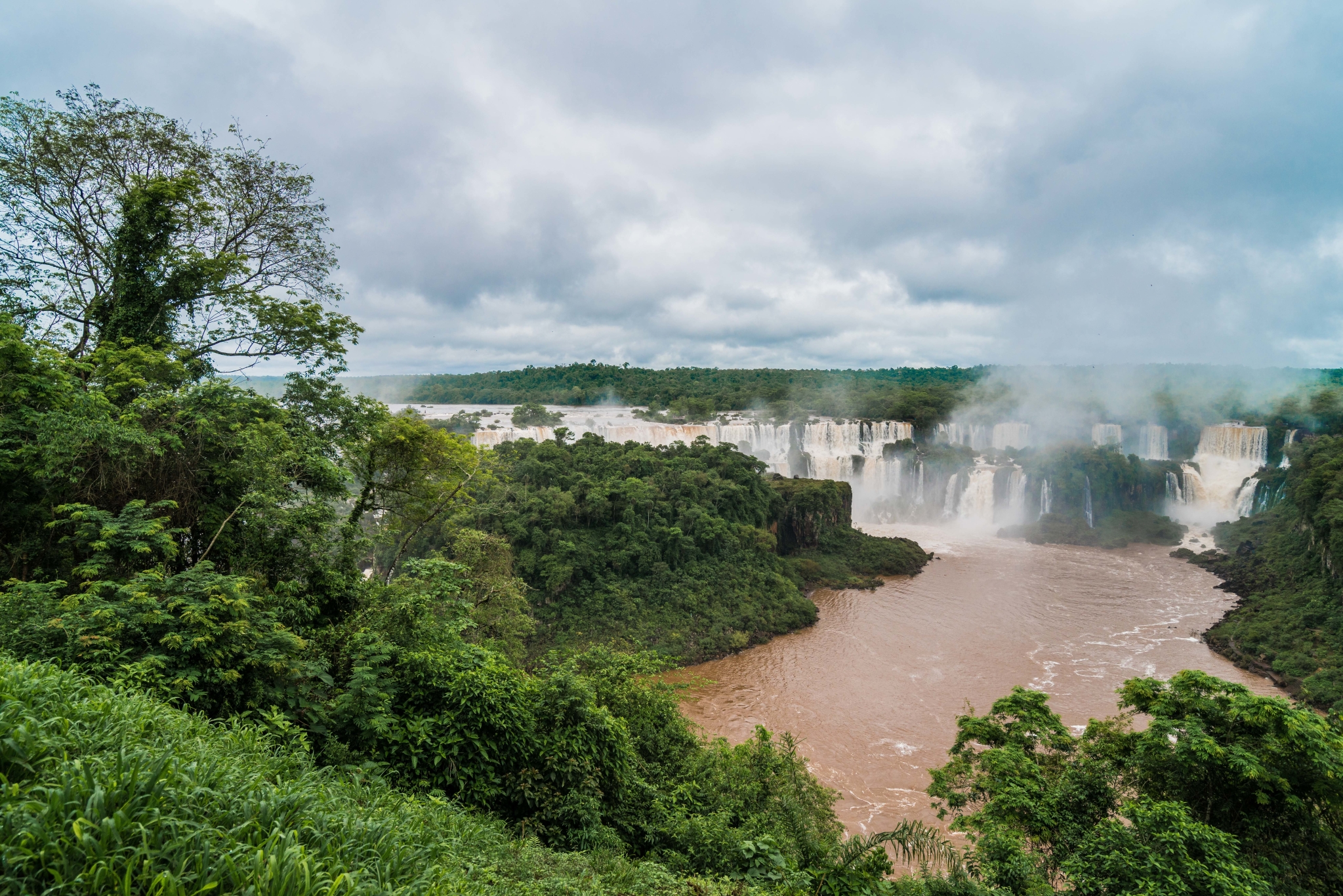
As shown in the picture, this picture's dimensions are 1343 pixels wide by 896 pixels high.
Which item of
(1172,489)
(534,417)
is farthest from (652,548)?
(1172,489)

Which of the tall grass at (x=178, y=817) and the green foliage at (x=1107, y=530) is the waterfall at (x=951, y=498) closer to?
the green foliage at (x=1107, y=530)

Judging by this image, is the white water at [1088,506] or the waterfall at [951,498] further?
the waterfall at [951,498]

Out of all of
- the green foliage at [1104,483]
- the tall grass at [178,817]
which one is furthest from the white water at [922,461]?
the tall grass at [178,817]

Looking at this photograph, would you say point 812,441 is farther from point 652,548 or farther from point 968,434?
point 652,548

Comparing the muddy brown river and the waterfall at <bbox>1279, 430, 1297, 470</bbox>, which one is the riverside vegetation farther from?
the waterfall at <bbox>1279, 430, 1297, 470</bbox>

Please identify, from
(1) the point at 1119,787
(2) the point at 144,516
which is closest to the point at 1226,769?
(1) the point at 1119,787

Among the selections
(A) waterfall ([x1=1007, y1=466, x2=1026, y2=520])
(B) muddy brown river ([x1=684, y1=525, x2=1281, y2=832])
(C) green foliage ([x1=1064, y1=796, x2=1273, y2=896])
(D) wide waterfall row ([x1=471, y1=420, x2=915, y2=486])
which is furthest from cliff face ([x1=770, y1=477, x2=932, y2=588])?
(C) green foliage ([x1=1064, y1=796, x2=1273, y2=896])
